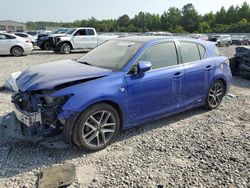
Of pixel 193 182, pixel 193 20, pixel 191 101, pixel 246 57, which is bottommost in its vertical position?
pixel 193 182

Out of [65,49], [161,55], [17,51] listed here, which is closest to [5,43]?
[17,51]

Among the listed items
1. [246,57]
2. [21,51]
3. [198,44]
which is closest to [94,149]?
[198,44]

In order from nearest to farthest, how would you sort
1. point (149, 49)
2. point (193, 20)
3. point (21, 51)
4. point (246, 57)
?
point (149, 49), point (246, 57), point (21, 51), point (193, 20)

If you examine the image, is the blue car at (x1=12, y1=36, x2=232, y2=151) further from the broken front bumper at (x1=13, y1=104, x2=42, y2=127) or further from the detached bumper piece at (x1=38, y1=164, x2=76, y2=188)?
the detached bumper piece at (x1=38, y1=164, x2=76, y2=188)

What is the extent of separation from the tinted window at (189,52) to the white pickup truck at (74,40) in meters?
13.5

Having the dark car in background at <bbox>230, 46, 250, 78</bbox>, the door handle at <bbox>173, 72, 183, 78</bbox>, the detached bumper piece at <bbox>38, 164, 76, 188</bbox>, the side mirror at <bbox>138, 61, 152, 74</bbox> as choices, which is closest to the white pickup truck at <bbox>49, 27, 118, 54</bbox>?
the dark car in background at <bbox>230, 46, 250, 78</bbox>

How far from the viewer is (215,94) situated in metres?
5.65

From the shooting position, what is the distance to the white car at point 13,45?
595 inches

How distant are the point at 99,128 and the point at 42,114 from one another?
32.2 inches

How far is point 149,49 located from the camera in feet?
14.5

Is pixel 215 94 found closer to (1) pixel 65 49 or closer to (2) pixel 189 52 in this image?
(2) pixel 189 52

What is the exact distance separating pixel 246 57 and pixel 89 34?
12.1 metres

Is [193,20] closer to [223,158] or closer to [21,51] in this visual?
[21,51]

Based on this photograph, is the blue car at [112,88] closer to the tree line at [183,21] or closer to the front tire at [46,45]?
the front tire at [46,45]
